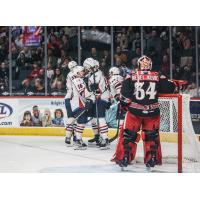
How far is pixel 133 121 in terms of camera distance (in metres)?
5.41

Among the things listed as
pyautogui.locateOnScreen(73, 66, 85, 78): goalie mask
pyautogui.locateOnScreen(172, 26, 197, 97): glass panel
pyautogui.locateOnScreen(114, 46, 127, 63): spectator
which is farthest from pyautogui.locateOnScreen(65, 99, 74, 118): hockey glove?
pyautogui.locateOnScreen(172, 26, 197, 97): glass panel

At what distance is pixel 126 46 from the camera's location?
5.75 metres

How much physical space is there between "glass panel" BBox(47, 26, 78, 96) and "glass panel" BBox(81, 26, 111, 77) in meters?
0.08

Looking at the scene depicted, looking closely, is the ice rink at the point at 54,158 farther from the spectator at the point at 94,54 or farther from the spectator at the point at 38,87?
the spectator at the point at 94,54

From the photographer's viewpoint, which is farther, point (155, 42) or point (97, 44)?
point (97, 44)

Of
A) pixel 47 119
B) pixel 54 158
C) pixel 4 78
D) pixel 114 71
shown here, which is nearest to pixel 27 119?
pixel 47 119

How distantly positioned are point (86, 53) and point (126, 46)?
360 mm

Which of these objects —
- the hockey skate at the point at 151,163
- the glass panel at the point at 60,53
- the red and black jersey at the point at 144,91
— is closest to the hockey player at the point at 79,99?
the glass panel at the point at 60,53

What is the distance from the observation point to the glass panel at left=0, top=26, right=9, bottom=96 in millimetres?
6008

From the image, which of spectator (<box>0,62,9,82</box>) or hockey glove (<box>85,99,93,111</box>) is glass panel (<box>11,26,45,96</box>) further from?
hockey glove (<box>85,99,93,111</box>)

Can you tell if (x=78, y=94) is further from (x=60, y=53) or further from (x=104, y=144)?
(x=104, y=144)

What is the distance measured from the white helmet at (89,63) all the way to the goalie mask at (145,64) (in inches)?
19.1
